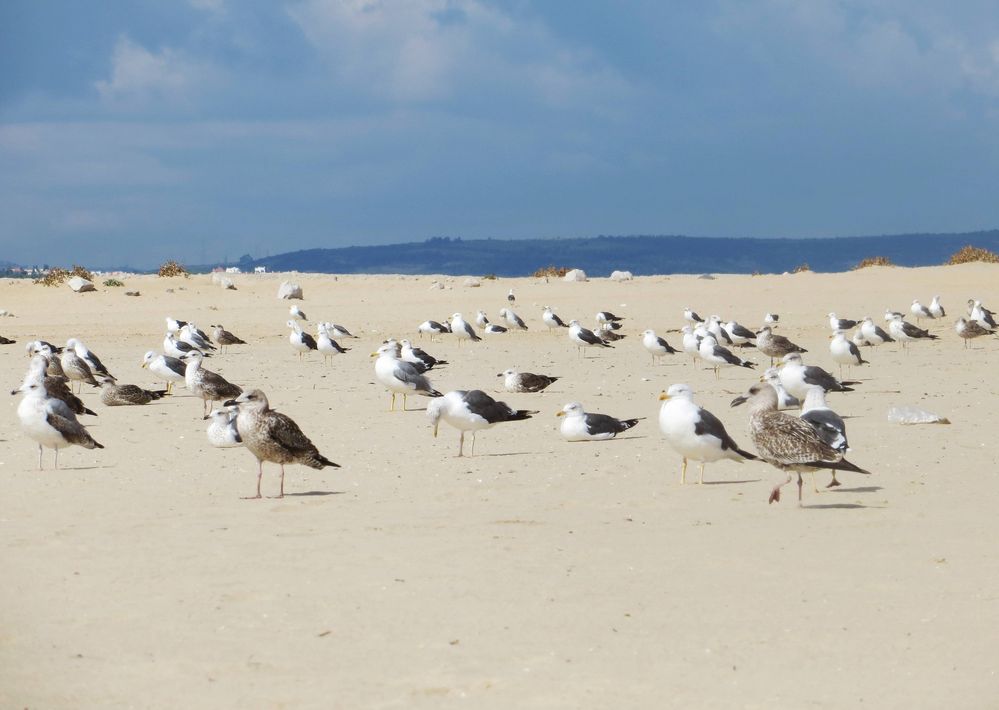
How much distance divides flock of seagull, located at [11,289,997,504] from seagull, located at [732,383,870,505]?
0.4 inches

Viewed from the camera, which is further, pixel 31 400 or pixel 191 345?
pixel 191 345

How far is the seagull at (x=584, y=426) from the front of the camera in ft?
52.1

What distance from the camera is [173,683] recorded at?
6.93 m

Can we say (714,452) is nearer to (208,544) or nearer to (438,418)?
(438,418)

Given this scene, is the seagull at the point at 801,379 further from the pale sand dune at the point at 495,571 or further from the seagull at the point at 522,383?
the seagull at the point at 522,383

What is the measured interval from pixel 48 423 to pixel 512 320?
24.0m

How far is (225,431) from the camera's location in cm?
1597

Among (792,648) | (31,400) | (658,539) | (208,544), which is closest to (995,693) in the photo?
(792,648)

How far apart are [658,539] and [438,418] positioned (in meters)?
5.68

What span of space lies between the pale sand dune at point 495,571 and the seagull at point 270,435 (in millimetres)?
390

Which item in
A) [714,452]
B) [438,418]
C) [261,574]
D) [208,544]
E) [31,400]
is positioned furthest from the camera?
[438,418]

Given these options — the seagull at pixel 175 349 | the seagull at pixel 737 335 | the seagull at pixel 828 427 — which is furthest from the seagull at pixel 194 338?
the seagull at pixel 828 427

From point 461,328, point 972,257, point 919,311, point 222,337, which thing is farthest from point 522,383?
point 972,257

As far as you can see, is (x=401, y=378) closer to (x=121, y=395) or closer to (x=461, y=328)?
(x=121, y=395)
